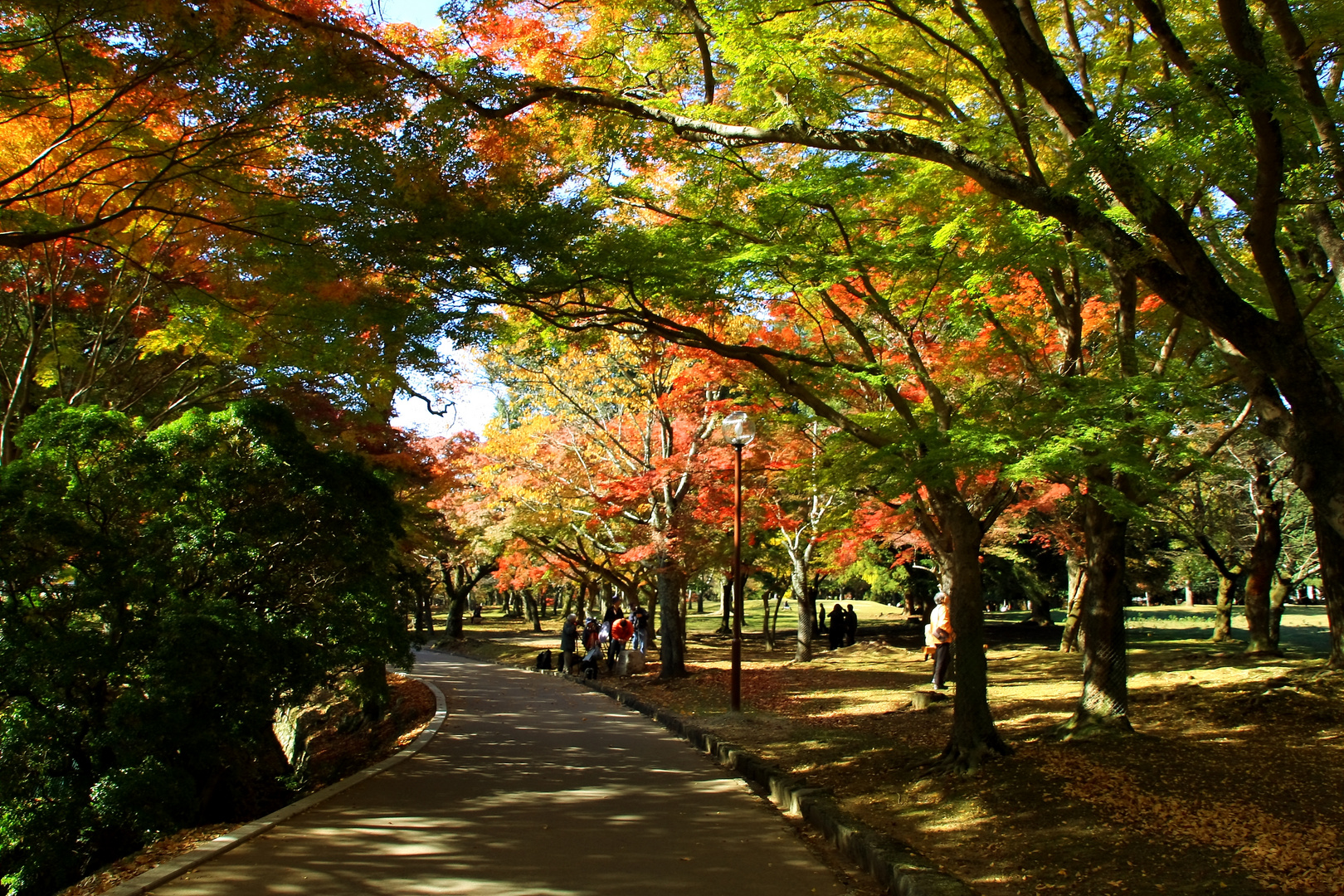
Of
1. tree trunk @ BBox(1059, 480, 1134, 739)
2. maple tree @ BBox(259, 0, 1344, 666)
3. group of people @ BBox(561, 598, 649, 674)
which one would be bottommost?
group of people @ BBox(561, 598, 649, 674)

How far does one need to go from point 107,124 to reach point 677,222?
5.57 meters

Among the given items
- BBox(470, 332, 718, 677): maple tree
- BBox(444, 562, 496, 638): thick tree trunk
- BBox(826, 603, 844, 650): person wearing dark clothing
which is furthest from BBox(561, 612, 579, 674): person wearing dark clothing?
BBox(444, 562, 496, 638): thick tree trunk

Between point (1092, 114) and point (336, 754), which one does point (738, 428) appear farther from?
point (336, 754)

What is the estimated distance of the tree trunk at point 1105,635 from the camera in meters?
8.79

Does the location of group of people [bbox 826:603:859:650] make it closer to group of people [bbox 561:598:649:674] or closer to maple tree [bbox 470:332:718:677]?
group of people [bbox 561:598:649:674]

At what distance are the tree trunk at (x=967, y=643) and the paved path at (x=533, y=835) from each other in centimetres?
210

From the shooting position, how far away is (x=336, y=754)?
515 inches

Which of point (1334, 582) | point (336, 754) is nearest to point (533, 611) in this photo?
point (336, 754)

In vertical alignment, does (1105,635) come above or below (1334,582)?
below

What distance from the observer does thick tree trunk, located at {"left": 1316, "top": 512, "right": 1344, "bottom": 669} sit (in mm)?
9258

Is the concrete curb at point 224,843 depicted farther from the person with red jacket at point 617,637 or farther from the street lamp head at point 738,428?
the person with red jacket at point 617,637

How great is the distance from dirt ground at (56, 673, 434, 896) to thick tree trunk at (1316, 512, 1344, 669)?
10742 mm

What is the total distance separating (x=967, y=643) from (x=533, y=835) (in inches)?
175

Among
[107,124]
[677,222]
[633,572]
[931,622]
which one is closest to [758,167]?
[677,222]
